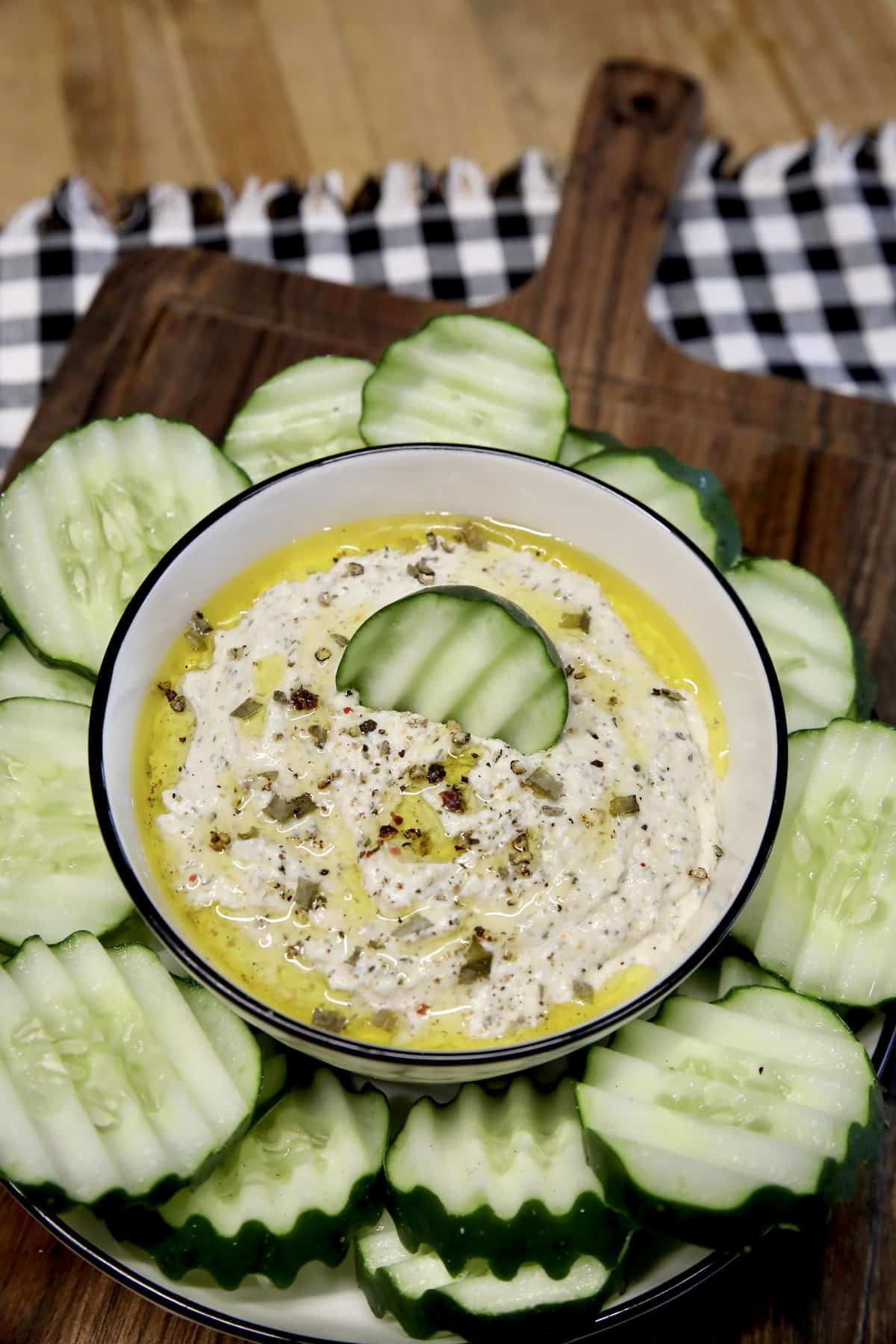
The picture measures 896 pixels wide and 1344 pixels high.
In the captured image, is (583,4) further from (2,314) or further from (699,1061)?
(699,1061)

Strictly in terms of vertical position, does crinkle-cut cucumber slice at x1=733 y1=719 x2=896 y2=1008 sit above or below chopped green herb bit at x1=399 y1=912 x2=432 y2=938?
below

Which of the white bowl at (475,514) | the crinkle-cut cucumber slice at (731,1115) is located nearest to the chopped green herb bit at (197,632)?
the white bowl at (475,514)

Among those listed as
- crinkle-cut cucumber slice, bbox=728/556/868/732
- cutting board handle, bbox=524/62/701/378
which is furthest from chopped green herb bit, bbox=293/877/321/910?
cutting board handle, bbox=524/62/701/378

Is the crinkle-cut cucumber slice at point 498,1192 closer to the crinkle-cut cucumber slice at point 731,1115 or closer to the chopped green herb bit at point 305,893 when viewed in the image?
the crinkle-cut cucumber slice at point 731,1115

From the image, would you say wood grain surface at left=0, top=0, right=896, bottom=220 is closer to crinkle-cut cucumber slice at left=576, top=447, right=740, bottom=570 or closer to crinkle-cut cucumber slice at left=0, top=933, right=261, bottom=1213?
crinkle-cut cucumber slice at left=576, top=447, right=740, bottom=570

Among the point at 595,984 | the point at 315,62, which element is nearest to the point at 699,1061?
the point at 595,984
